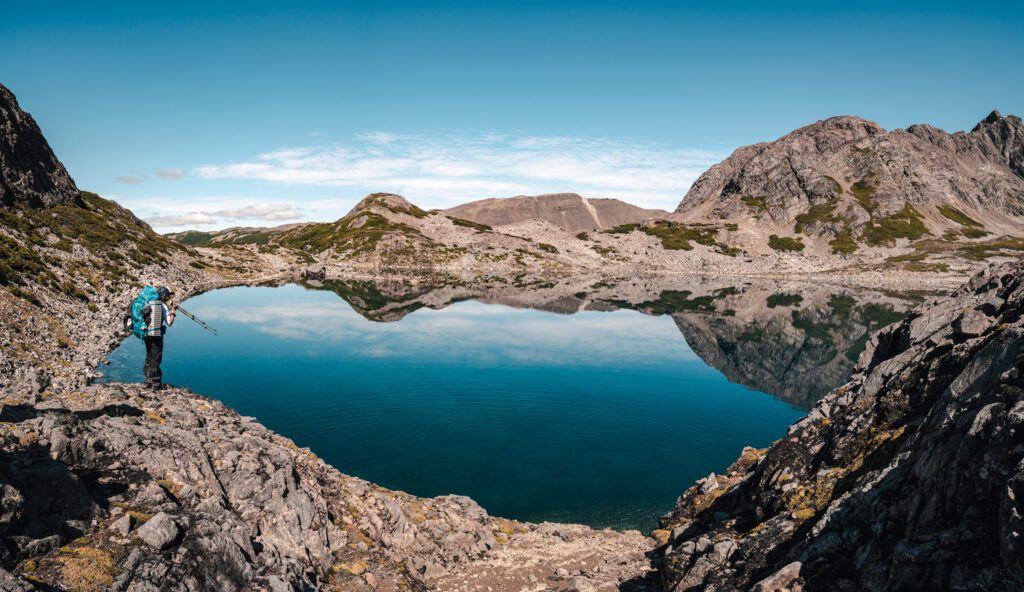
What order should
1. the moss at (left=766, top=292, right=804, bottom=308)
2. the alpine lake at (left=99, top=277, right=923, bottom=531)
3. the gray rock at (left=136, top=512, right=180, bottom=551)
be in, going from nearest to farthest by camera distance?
the gray rock at (left=136, top=512, right=180, bottom=551)
the alpine lake at (left=99, top=277, right=923, bottom=531)
the moss at (left=766, top=292, right=804, bottom=308)

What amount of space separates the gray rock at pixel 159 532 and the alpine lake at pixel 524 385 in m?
19.3

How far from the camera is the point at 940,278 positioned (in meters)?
181

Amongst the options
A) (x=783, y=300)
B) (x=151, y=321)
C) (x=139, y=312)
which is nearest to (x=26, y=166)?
(x=139, y=312)

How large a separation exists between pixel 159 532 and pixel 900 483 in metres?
18.5

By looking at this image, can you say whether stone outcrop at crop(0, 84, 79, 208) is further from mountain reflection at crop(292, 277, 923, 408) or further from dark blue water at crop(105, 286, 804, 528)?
mountain reflection at crop(292, 277, 923, 408)

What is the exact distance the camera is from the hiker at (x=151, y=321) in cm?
2272

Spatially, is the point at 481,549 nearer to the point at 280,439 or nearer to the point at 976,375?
the point at 280,439

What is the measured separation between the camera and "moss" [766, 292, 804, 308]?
4875 inches

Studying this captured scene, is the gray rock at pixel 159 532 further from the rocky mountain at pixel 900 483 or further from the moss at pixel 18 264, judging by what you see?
the moss at pixel 18 264

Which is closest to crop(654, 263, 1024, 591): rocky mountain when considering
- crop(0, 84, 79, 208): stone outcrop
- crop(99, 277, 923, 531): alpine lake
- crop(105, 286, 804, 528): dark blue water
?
crop(105, 286, 804, 528): dark blue water

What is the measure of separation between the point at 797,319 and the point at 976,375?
10036cm

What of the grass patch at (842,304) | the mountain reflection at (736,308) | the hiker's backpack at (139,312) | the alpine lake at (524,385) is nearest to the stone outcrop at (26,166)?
the alpine lake at (524,385)

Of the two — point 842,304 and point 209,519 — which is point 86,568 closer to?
point 209,519

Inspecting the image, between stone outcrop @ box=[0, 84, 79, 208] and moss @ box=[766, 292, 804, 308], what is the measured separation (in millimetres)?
148385
